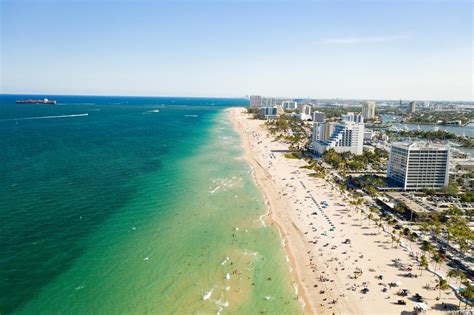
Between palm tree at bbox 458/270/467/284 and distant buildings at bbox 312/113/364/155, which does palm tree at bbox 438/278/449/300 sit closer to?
palm tree at bbox 458/270/467/284

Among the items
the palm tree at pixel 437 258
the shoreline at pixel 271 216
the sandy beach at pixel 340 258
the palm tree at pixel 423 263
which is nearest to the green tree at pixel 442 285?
the sandy beach at pixel 340 258

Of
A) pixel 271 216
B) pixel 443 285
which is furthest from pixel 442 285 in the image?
pixel 271 216

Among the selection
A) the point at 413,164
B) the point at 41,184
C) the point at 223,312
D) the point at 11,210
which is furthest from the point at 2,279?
the point at 413,164

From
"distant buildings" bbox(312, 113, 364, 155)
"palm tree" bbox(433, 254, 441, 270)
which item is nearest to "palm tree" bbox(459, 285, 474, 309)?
"palm tree" bbox(433, 254, 441, 270)

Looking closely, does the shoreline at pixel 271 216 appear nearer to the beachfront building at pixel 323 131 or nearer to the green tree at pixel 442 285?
the green tree at pixel 442 285

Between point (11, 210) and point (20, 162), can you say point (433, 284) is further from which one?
point (20, 162)

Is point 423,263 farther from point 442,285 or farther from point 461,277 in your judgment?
point 442,285
